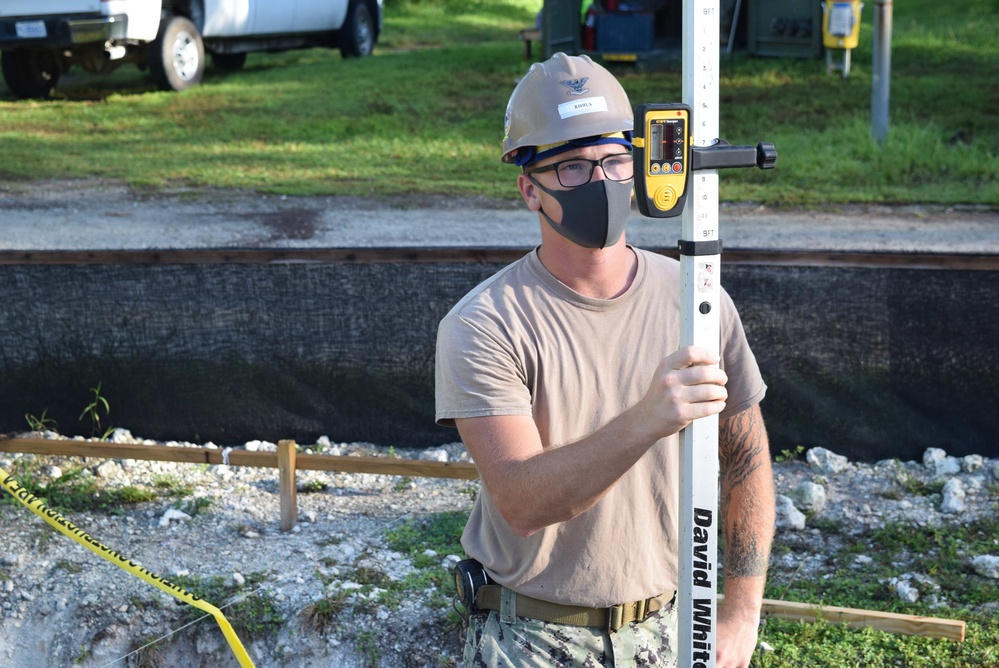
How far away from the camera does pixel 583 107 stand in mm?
Result: 2492

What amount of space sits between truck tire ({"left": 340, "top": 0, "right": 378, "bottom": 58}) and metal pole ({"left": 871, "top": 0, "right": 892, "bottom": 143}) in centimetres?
821

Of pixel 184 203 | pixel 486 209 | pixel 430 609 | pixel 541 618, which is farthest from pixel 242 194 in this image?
pixel 541 618

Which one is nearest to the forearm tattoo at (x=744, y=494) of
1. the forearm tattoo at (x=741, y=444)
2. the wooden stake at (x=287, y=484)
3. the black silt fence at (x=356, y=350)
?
the forearm tattoo at (x=741, y=444)

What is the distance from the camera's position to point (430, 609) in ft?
15.3

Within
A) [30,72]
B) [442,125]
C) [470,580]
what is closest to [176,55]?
[30,72]

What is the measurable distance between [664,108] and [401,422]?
471 cm

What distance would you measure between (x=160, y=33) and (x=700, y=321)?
12.8 metres

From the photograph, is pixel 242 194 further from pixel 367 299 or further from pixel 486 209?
pixel 367 299

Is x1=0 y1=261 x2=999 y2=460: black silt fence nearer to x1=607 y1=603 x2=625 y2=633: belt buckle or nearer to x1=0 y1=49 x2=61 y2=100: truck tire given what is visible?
x1=607 y1=603 x2=625 y2=633: belt buckle

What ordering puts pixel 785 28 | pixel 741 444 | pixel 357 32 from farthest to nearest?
pixel 357 32 → pixel 785 28 → pixel 741 444

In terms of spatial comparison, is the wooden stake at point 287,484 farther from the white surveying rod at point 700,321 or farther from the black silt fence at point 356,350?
the white surveying rod at point 700,321

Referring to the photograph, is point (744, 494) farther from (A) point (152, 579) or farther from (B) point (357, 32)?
(B) point (357, 32)

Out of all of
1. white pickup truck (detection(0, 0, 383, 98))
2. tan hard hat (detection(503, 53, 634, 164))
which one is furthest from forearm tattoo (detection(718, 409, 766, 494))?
white pickup truck (detection(0, 0, 383, 98))

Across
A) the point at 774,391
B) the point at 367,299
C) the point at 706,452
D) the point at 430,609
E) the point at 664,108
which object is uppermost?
the point at 664,108
